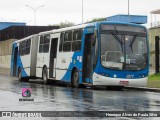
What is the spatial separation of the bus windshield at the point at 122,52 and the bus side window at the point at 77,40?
2.11 m

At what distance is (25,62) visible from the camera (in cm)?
3569

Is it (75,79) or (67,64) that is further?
(67,64)

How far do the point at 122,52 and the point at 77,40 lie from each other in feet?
9.99

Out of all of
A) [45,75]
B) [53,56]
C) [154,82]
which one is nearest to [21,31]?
[45,75]

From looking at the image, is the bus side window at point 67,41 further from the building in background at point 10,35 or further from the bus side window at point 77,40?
the building in background at point 10,35

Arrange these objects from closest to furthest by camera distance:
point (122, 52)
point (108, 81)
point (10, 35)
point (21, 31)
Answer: point (108, 81) < point (122, 52) < point (21, 31) < point (10, 35)

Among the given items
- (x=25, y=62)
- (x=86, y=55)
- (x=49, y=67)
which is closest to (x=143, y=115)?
(x=86, y=55)

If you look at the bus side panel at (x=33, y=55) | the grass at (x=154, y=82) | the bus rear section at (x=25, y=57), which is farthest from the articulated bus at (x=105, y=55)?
the bus rear section at (x=25, y=57)

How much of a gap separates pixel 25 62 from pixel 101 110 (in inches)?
918

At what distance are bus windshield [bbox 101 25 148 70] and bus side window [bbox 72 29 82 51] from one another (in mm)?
2111

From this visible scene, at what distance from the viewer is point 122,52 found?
23.1 metres

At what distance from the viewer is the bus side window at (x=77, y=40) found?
24.9 meters

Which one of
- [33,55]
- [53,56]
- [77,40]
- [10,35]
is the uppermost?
[10,35]

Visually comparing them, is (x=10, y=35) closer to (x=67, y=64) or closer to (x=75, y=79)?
(x=67, y=64)
